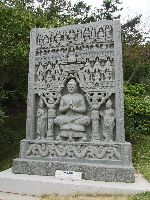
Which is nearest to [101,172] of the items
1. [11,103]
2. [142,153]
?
[142,153]

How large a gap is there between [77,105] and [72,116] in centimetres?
26

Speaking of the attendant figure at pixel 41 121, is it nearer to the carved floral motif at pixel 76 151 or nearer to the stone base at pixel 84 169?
the carved floral motif at pixel 76 151

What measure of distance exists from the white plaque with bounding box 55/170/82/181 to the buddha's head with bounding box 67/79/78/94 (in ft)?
5.48

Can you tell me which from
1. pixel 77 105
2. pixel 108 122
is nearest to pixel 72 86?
pixel 77 105

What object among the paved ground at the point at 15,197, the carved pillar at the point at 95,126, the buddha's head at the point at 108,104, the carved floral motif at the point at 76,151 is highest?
the buddha's head at the point at 108,104

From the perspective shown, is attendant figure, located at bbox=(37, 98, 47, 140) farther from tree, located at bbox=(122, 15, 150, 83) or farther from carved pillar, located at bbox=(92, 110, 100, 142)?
tree, located at bbox=(122, 15, 150, 83)

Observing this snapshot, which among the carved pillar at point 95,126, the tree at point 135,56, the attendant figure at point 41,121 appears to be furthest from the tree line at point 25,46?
the carved pillar at point 95,126

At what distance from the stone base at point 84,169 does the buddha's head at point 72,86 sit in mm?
1507

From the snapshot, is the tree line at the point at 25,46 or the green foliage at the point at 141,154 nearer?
the green foliage at the point at 141,154

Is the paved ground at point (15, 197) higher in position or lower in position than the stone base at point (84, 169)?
lower

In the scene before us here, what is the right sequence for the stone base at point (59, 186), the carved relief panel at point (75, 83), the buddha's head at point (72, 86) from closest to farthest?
the stone base at point (59, 186)
the carved relief panel at point (75, 83)
the buddha's head at point (72, 86)

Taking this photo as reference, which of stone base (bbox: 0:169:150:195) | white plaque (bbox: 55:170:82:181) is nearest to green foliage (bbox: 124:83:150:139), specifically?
stone base (bbox: 0:169:150:195)

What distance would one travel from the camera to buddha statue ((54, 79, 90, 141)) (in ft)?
20.0

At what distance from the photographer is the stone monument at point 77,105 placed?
229 inches
